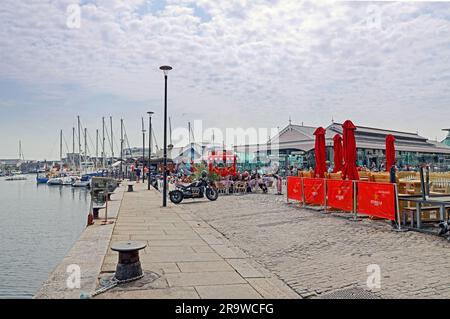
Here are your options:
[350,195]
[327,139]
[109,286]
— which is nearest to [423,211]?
[350,195]

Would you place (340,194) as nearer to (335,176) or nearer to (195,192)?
(335,176)

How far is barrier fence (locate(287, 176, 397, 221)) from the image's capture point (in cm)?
1049

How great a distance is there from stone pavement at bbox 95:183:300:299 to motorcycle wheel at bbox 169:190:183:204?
751cm

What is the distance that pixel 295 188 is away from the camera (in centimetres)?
1636

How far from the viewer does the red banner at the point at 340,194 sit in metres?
12.4

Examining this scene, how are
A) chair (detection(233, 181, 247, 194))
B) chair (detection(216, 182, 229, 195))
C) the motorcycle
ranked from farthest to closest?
chair (detection(233, 181, 247, 194))
chair (detection(216, 182, 229, 195))
the motorcycle

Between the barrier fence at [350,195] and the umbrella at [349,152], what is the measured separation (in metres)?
0.45

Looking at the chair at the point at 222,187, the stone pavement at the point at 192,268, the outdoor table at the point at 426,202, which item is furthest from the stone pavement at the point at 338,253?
the chair at the point at 222,187

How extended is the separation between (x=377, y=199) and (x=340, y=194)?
199 centimetres

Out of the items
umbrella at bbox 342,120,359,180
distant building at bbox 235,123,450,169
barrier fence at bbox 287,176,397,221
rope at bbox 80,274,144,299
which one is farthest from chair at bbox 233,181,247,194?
rope at bbox 80,274,144,299

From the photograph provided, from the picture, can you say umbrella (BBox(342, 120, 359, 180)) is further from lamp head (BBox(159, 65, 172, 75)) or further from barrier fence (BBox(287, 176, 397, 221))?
lamp head (BBox(159, 65, 172, 75))

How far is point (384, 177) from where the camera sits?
1249 centimetres
